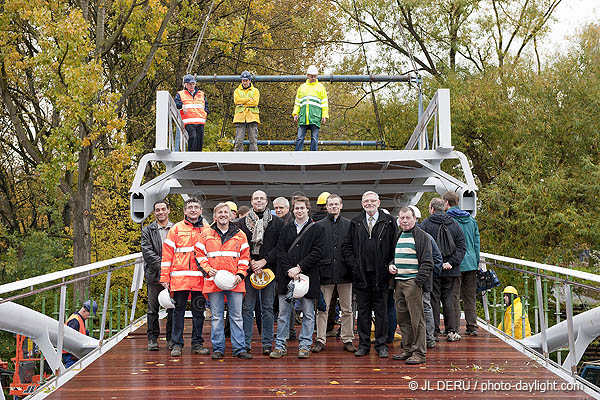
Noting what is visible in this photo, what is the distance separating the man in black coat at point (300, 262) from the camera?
791 cm

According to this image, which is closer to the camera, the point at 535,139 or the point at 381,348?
the point at 381,348

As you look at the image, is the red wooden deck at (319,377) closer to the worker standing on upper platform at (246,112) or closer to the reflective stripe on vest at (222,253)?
the reflective stripe on vest at (222,253)

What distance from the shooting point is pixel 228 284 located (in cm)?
775

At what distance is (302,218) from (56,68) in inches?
444

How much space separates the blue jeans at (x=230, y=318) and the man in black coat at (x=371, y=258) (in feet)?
4.25

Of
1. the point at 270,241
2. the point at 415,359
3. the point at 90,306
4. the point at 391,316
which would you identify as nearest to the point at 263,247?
the point at 270,241

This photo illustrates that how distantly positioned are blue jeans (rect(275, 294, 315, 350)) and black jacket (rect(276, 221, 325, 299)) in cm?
A: 15

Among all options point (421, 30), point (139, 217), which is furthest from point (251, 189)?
point (421, 30)

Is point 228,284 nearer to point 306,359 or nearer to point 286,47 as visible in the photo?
point 306,359

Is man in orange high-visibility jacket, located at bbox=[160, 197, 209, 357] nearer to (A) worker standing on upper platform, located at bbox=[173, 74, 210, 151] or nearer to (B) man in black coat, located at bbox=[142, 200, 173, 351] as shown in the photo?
(B) man in black coat, located at bbox=[142, 200, 173, 351]

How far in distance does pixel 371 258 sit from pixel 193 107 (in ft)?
19.4

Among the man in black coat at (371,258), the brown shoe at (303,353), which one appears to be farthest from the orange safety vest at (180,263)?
the man in black coat at (371,258)

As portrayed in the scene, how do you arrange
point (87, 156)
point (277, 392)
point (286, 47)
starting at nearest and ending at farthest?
1. point (277, 392)
2. point (87, 156)
3. point (286, 47)

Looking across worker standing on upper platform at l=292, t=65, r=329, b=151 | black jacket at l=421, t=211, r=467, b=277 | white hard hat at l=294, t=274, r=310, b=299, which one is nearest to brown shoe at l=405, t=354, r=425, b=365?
white hard hat at l=294, t=274, r=310, b=299
